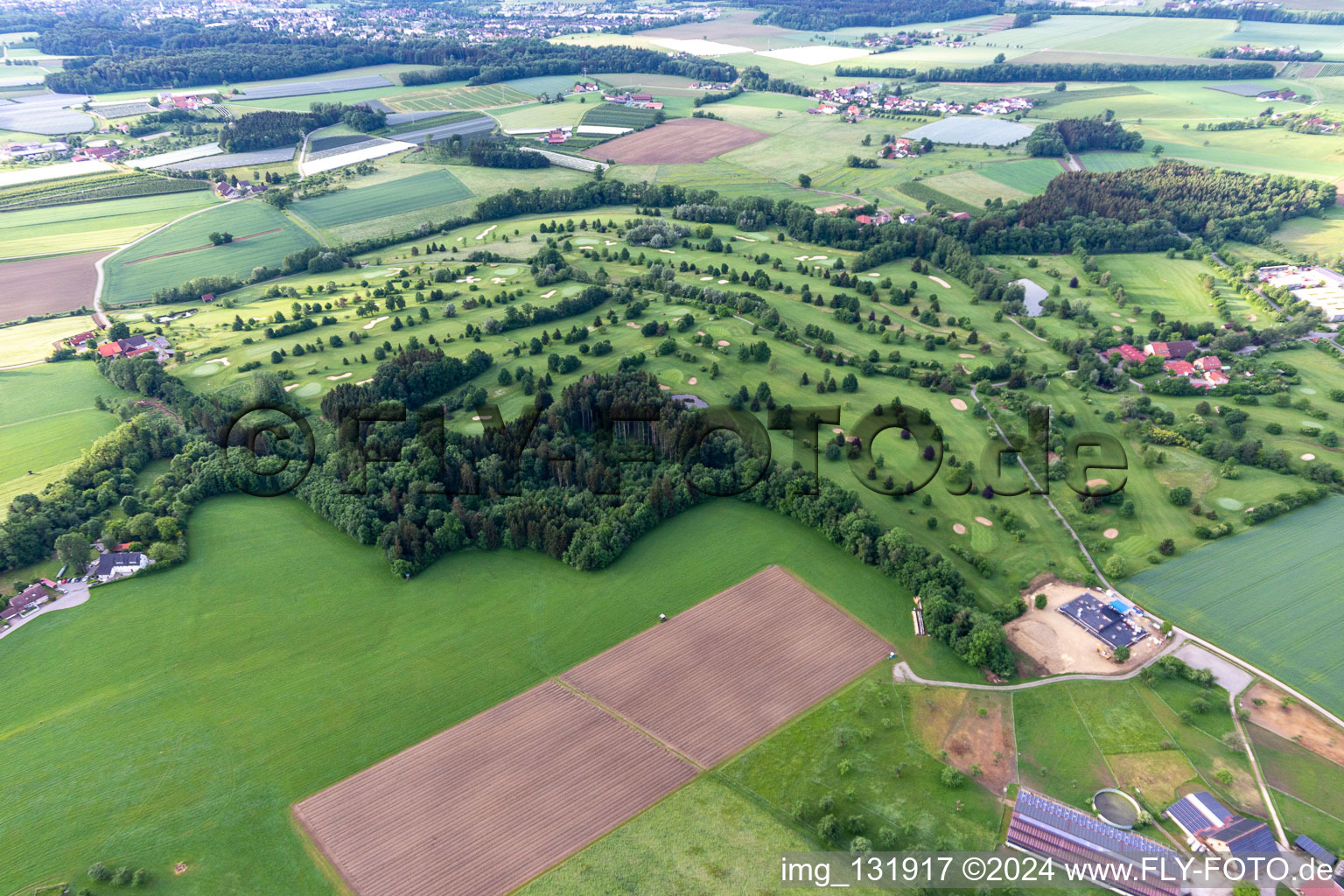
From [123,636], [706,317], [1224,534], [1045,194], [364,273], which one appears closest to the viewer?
[123,636]

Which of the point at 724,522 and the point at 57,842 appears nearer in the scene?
the point at 57,842

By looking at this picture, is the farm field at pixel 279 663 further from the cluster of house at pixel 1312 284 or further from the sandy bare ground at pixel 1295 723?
the cluster of house at pixel 1312 284

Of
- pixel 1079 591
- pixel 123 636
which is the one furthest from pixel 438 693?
pixel 1079 591

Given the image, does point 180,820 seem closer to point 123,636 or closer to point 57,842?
point 57,842

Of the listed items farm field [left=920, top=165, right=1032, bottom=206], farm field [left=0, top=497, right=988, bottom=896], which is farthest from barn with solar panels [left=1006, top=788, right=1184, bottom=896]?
farm field [left=920, top=165, right=1032, bottom=206]

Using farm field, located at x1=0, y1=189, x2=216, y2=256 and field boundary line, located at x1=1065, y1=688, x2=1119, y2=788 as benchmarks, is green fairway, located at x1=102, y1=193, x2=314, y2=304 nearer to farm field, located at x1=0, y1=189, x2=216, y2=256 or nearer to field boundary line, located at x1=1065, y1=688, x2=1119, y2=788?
farm field, located at x1=0, y1=189, x2=216, y2=256

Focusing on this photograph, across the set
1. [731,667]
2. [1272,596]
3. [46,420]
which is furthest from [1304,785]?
[46,420]

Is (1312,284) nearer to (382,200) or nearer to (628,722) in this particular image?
(628,722)
